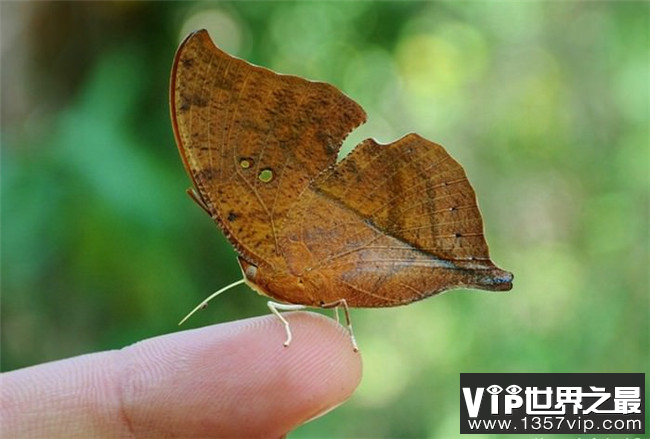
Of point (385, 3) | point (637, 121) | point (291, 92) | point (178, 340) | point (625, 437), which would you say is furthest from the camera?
point (385, 3)

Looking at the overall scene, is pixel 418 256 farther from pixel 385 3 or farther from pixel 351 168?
pixel 385 3

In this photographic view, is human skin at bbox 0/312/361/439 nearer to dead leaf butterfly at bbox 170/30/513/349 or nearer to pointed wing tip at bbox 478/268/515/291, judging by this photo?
dead leaf butterfly at bbox 170/30/513/349

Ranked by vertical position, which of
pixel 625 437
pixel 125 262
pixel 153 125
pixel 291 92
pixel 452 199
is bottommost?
pixel 625 437

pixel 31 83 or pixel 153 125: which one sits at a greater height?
pixel 31 83

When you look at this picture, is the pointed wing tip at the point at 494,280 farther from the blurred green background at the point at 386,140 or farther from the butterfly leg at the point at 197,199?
the blurred green background at the point at 386,140

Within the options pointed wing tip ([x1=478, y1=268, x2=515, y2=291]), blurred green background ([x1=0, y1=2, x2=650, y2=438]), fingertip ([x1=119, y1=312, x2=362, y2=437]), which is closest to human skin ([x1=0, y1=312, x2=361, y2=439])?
fingertip ([x1=119, y1=312, x2=362, y2=437])

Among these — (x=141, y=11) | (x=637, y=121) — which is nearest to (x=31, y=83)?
(x=141, y=11)

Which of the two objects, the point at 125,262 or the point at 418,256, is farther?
the point at 125,262
